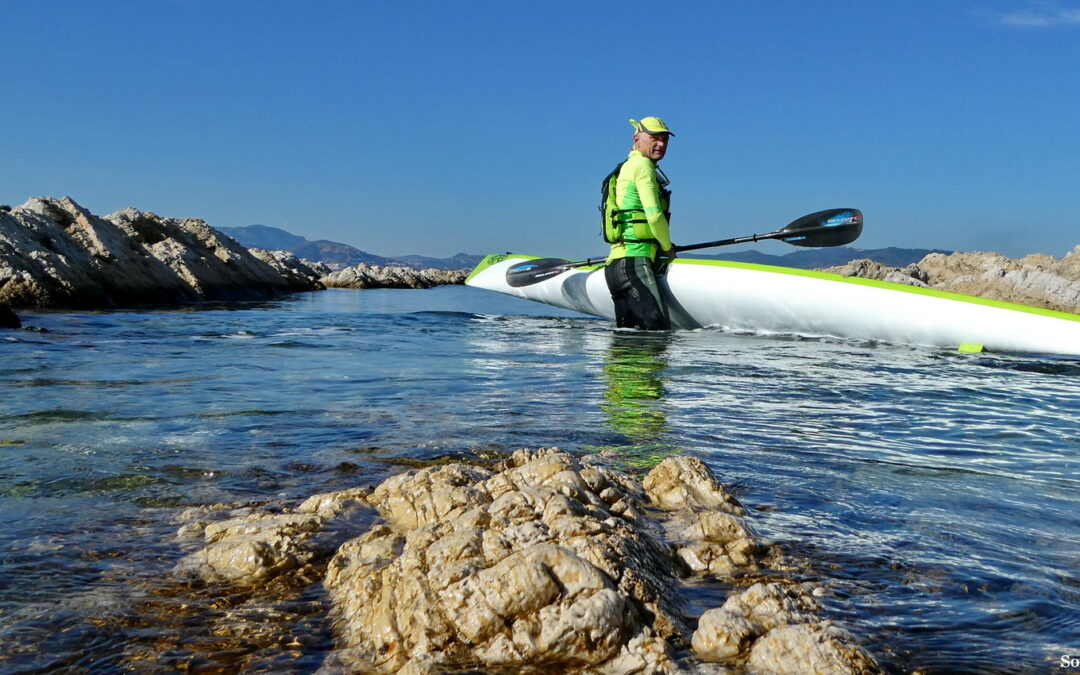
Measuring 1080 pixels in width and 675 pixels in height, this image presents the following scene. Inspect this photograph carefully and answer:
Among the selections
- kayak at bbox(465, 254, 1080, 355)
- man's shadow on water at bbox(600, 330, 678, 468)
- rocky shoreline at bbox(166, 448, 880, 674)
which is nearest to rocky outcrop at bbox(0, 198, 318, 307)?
kayak at bbox(465, 254, 1080, 355)

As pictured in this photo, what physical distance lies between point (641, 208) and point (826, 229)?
10.5 feet

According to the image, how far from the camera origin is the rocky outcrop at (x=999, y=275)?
17859mm

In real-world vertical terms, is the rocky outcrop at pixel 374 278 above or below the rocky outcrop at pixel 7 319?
above

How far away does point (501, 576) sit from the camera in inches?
76.9

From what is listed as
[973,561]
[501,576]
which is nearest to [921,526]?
[973,561]

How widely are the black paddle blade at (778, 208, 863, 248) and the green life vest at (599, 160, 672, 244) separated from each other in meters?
2.56

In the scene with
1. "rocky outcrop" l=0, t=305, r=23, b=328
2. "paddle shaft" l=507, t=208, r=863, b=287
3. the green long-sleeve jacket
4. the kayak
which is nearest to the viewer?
the kayak

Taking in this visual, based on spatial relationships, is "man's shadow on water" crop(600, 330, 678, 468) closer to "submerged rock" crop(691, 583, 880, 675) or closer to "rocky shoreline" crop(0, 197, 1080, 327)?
"submerged rock" crop(691, 583, 880, 675)

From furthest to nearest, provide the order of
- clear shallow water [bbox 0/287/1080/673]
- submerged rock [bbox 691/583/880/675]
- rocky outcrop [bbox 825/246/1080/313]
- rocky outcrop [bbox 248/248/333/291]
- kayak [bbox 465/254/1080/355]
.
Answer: rocky outcrop [bbox 248/248/333/291], rocky outcrop [bbox 825/246/1080/313], kayak [bbox 465/254/1080/355], clear shallow water [bbox 0/287/1080/673], submerged rock [bbox 691/583/880/675]

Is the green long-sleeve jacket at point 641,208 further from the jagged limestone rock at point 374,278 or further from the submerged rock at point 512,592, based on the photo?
the jagged limestone rock at point 374,278

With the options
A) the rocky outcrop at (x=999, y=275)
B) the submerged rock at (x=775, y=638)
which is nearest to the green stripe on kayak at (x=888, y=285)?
the rocky outcrop at (x=999, y=275)

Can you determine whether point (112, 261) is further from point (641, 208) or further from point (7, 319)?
point (641, 208)

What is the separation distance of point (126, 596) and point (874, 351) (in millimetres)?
8866

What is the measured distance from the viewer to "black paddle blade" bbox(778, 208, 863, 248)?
11.9 m
